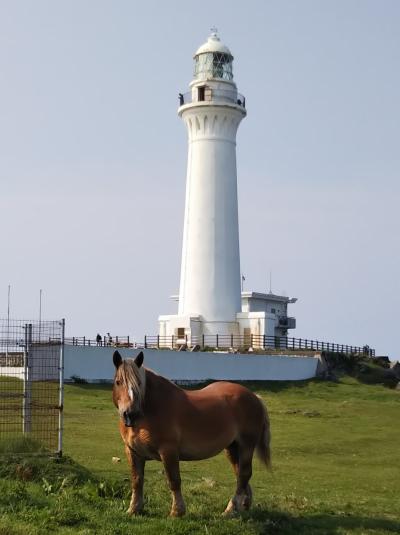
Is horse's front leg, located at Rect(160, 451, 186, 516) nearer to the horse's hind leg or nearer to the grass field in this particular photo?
the grass field

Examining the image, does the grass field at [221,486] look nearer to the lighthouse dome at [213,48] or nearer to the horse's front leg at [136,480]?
the horse's front leg at [136,480]

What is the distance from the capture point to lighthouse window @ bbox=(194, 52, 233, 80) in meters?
52.6

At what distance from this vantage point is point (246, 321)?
5084cm

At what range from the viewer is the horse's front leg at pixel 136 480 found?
10.3 metres

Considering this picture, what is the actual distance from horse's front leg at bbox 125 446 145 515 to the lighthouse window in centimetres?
4420

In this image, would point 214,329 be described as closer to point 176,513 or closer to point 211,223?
point 211,223

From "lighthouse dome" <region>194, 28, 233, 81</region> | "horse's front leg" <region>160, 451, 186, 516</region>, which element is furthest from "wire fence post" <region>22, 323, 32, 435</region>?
"lighthouse dome" <region>194, 28, 233, 81</region>

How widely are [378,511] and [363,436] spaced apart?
43.9 ft

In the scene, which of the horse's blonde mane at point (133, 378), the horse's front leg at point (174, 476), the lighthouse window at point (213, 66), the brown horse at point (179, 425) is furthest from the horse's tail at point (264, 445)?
the lighthouse window at point (213, 66)

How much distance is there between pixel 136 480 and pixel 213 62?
4539cm

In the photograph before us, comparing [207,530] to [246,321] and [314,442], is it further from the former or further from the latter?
[246,321]

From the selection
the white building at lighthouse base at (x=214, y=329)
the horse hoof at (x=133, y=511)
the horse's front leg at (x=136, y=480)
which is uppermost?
the white building at lighthouse base at (x=214, y=329)

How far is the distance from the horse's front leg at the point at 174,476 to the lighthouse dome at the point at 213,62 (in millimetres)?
44394

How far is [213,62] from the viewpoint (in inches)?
2088
